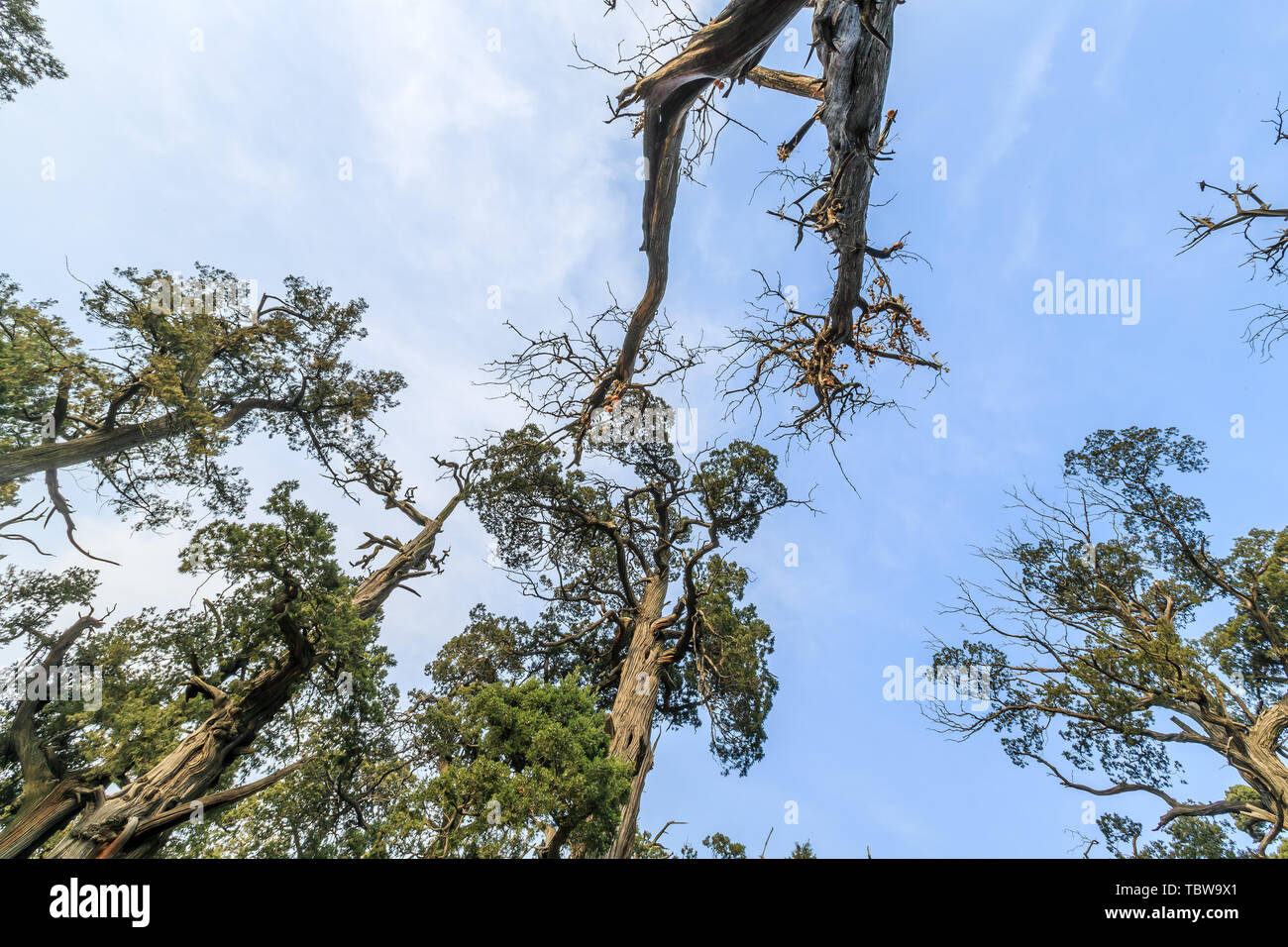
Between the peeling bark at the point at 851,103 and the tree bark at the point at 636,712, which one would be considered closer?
the peeling bark at the point at 851,103

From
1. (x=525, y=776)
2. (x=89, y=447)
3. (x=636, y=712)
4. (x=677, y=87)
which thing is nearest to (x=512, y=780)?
(x=525, y=776)

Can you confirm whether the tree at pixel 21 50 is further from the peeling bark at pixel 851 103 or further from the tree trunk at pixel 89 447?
the peeling bark at pixel 851 103

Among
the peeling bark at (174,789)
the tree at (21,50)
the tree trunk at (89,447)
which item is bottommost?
the peeling bark at (174,789)

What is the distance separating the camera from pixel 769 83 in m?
4.20

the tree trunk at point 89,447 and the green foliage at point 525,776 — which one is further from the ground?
the tree trunk at point 89,447

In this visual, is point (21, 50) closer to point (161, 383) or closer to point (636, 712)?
point (161, 383)

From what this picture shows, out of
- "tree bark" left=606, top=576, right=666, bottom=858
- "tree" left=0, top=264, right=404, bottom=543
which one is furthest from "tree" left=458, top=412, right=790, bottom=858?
"tree" left=0, top=264, right=404, bottom=543

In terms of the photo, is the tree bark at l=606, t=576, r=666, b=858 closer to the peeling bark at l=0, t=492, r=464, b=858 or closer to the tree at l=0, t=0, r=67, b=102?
the peeling bark at l=0, t=492, r=464, b=858

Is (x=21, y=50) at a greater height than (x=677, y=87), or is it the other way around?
(x=21, y=50)

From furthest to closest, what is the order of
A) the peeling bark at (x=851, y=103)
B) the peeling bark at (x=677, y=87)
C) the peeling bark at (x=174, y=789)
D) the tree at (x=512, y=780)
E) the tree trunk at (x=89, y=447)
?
the tree trunk at (x=89, y=447) → the peeling bark at (x=174, y=789) → the tree at (x=512, y=780) → the peeling bark at (x=677, y=87) → the peeling bark at (x=851, y=103)

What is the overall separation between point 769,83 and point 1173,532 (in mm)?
11061

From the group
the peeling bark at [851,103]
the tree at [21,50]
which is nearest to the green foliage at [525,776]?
the peeling bark at [851,103]

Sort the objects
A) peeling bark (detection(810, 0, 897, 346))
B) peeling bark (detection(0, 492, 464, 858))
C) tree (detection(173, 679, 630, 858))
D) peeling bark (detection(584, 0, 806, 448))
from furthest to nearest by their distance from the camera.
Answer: peeling bark (detection(0, 492, 464, 858)), tree (detection(173, 679, 630, 858)), peeling bark (detection(584, 0, 806, 448)), peeling bark (detection(810, 0, 897, 346))
